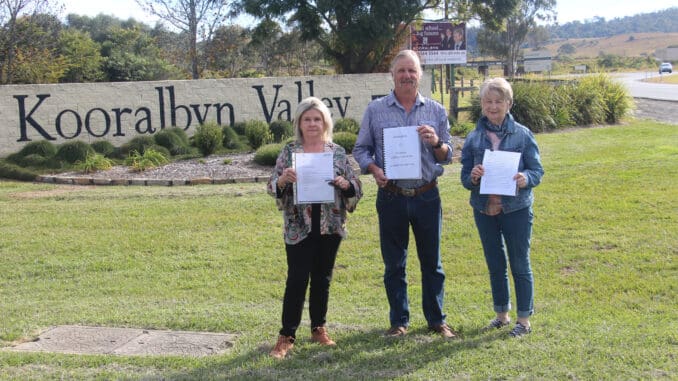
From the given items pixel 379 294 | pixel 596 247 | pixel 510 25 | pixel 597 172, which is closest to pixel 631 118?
pixel 597 172

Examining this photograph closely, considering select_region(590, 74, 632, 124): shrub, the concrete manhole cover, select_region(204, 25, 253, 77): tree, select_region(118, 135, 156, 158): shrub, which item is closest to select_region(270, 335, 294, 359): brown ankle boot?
the concrete manhole cover

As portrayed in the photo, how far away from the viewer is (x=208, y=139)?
47.8 ft

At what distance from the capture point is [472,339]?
4945 mm

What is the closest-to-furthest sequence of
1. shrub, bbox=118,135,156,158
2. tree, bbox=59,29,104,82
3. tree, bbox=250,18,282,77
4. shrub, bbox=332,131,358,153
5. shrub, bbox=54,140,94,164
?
Answer: shrub, bbox=332,131,358,153 < shrub, bbox=54,140,94,164 < shrub, bbox=118,135,156,158 < tree, bbox=250,18,282,77 < tree, bbox=59,29,104,82

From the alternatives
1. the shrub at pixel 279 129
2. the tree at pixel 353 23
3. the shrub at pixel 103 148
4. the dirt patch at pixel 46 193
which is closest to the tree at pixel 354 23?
the tree at pixel 353 23

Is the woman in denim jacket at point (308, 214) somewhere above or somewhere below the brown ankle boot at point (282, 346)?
above

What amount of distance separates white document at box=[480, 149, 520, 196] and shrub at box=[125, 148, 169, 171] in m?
9.43

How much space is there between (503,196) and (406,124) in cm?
80

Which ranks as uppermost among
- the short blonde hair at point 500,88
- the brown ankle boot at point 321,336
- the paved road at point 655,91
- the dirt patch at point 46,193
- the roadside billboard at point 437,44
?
the roadside billboard at point 437,44

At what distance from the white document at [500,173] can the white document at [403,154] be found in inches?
17.9

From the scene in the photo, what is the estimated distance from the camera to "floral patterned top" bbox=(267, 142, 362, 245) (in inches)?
184

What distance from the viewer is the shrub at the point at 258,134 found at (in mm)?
15070

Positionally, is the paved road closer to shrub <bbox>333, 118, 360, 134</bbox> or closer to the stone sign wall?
the stone sign wall

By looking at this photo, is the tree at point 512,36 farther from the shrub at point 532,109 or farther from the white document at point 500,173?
the white document at point 500,173
